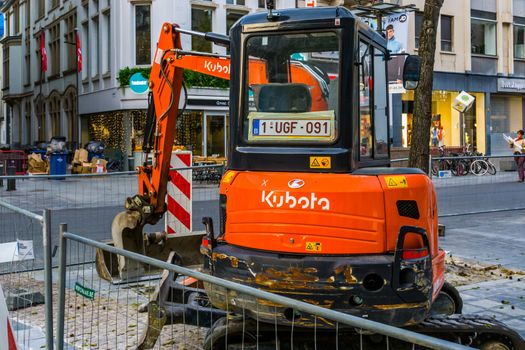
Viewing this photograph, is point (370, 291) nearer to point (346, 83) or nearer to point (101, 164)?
point (346, 83)

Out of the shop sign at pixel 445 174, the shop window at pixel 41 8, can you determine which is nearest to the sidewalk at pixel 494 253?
the shop sign at pixel 445 174

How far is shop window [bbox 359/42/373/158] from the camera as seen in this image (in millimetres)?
4777

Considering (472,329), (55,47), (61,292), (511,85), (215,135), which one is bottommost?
(472,329)

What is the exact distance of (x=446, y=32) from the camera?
107 ft

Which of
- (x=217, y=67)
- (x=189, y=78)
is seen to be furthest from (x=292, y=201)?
(x=189, y=78)

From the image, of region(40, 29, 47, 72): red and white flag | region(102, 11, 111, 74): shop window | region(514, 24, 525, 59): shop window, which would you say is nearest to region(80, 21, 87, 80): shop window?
region(102, 11, 111, 74): shop window

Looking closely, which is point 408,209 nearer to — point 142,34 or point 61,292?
point 61,292

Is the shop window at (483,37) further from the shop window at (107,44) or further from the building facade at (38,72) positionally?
the building facade at (38,72)

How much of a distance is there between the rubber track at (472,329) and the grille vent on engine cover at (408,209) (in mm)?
809

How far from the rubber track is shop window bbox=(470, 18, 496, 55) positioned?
31.4 metres

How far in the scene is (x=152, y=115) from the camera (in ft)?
26.4

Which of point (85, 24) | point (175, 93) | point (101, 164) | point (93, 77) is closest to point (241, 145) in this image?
point (175, 93)

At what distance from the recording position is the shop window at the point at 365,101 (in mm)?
4777

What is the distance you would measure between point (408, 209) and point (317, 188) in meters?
0.66
